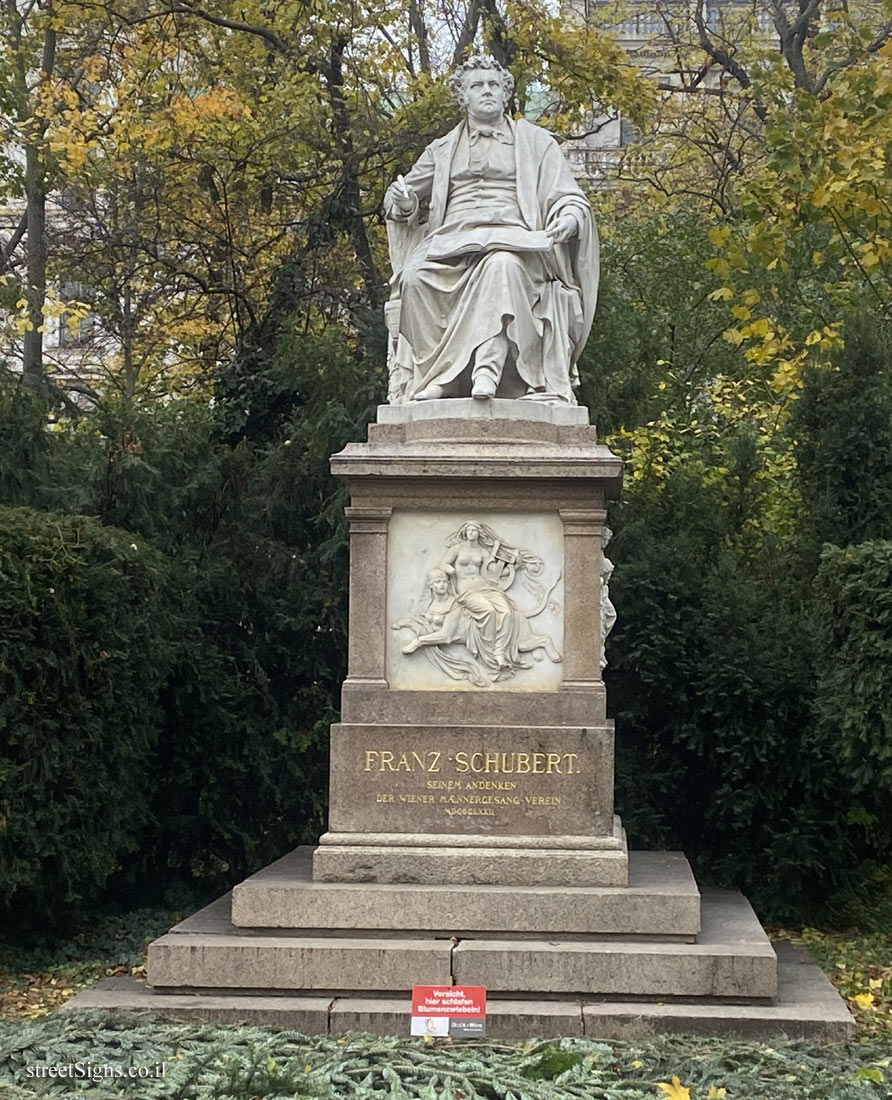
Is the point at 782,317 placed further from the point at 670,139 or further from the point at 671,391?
the point at 670,139

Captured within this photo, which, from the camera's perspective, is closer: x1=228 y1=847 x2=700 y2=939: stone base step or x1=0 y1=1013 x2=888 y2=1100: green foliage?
x1=0 y1=1013 x2=888 y2=1100: green foliage

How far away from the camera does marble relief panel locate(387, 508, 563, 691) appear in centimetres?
833

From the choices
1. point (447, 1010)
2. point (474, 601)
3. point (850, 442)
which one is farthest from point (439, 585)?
point (850, 442)

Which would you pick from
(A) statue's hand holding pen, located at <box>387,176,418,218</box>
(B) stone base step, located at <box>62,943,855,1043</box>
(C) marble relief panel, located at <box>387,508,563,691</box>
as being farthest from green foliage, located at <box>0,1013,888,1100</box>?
(A) statue's hand holding pen, located at <box>387,176,418,218</box>

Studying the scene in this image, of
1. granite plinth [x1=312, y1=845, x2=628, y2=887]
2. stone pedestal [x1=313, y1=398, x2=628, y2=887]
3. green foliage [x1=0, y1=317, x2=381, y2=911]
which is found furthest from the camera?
green foliage [x1=0, y1=317, x2=381, y2=911]

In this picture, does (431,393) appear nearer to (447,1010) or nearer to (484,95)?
(484,95)

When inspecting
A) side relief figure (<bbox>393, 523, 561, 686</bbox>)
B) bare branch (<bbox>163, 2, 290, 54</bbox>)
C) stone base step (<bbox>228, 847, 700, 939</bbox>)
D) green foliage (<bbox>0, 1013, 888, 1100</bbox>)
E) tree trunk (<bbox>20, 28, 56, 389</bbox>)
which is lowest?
green foliage (<bbox>0, 1013, 888, 1100</bbox>)

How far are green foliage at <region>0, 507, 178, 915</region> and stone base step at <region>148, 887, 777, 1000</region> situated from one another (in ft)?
5.34

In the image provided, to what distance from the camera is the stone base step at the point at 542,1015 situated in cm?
688

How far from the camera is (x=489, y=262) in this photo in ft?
28.8

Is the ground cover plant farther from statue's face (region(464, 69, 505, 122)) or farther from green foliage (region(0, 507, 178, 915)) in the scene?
statue's face (region(464, 69, 505, 122))

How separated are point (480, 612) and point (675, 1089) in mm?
3189

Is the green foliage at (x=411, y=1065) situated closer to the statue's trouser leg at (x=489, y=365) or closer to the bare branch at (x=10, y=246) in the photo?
the statue's trouser leg at (x=489, y=365)

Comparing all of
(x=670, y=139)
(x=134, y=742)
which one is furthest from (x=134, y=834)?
(x=670, y=139)
